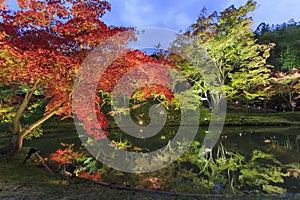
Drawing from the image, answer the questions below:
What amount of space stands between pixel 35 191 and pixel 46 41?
2.96m

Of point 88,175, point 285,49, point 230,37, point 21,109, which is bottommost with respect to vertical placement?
point 88,175

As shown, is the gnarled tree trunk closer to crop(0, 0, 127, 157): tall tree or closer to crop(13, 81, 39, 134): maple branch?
crop(13, 81, 39, 134): maple branch

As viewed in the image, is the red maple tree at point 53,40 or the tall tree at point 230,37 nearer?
the red maple tree at point 53,40

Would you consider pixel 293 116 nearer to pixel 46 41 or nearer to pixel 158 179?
pixel 158 179

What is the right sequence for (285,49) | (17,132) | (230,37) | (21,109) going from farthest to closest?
(285,49), (230,37), (17,132), (21,109)

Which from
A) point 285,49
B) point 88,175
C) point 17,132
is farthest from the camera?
point 285,49

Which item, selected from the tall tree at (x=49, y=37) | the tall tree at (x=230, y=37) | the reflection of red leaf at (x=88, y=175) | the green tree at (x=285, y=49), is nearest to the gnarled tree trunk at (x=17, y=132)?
the tall tree at (x=49, y=37)

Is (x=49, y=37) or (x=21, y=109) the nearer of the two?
(x=49, y=37)

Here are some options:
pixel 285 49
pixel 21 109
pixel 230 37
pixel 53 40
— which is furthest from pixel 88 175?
pixel 285 49

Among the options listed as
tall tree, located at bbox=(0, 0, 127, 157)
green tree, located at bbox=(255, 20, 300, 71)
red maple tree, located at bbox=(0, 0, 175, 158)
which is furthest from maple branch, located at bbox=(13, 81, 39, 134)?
green tree, located at bbox=(255, 20, 300, 71)

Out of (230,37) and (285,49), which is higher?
(285,49)

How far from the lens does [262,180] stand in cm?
392

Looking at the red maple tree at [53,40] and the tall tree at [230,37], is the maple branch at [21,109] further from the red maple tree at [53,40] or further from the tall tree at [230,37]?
the tall tree at [230,37]

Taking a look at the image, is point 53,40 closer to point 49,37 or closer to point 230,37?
point 49,37
